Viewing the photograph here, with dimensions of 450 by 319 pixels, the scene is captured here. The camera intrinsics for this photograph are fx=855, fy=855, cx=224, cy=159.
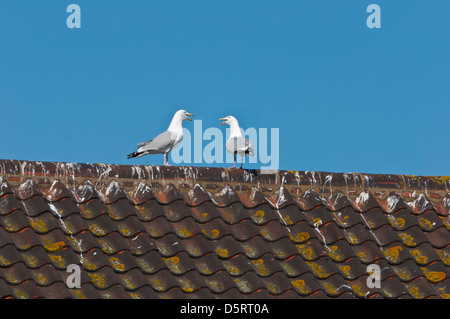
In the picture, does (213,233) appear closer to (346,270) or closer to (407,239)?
(346,270)

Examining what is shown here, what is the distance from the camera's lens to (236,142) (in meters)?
11.1

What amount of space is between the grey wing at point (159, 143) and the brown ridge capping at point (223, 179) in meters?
2.52

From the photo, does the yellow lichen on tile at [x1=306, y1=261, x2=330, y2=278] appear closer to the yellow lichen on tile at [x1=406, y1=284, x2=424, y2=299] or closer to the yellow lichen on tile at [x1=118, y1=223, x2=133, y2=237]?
the yellow lichen on tile at [x1=406, y1=284, x2=424, y2=299]

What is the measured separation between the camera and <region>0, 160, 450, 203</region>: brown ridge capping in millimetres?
8227

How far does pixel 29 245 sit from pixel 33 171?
3.56ft

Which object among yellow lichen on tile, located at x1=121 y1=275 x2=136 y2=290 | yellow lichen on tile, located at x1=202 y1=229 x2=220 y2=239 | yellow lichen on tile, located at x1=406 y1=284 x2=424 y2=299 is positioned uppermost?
yellow lichen on tile, located at x1=202 y1=229 x2=220 y2=239

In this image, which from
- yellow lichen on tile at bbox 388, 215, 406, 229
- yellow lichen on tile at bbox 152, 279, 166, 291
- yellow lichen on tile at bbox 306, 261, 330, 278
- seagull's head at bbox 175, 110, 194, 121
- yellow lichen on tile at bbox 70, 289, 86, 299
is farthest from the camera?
seagull's head at bbox 175, 110, 194, 121

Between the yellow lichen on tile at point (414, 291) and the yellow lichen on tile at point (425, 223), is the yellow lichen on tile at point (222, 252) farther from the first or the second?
the yellow lichen on tile at point (425, 223)

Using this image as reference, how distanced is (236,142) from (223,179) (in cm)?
233

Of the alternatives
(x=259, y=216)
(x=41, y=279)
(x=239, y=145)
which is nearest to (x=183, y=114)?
(x=239, y=145)

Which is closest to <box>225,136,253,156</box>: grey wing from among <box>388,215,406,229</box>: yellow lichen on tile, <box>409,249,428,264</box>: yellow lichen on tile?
<box>388,215,406,229</box>: yellow lichen on tile
